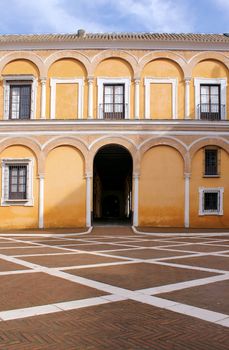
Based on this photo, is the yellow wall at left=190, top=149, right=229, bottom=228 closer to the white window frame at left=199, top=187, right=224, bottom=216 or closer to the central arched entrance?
the white window frame at left=199, top=187, right=224, bottom=216

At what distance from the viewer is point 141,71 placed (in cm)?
2297

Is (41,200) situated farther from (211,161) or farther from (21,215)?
(211,161)

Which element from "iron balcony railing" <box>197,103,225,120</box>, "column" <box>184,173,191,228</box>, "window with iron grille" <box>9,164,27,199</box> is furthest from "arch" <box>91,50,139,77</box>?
"window with iron grille" <box>9,164,27,199</box>

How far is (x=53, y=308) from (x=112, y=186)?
4201 centimetres

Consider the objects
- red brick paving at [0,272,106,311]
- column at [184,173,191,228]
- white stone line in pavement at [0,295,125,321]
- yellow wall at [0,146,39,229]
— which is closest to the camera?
white stone line in pavement at [0,295,125,321]

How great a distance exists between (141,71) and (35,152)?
311 inches

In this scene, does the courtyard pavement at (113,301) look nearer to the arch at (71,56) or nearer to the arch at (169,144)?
the arch at (169,144)

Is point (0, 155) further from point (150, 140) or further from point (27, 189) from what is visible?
point (150, 140)

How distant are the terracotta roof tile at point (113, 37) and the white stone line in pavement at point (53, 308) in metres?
19.3

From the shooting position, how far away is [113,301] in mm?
6316

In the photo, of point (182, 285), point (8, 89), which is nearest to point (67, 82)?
point (8, 89)

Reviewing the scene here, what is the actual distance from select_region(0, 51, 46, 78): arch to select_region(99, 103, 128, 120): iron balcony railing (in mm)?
4212

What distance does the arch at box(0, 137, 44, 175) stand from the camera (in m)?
22.4

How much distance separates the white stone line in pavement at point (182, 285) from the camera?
7.00 m
